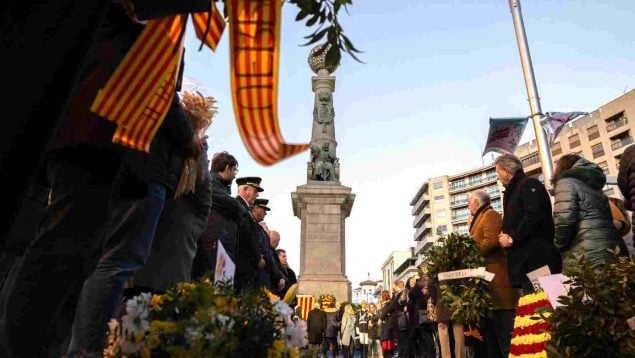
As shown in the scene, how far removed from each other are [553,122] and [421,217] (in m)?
100

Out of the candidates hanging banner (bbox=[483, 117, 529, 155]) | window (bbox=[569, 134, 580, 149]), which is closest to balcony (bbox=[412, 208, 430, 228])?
window (bbox=[569, 134, 580, 149])

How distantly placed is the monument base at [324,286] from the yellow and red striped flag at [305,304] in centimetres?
50

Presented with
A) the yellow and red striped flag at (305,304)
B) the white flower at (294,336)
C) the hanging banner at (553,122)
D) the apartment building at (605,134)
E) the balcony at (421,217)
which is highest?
the balcony at (421,217)

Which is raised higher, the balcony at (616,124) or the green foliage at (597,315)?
the balcony at (616,124)

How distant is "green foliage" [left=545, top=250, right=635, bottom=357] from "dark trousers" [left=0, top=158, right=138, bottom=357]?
292cm

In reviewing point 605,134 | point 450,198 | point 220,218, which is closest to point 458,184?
point 450,198

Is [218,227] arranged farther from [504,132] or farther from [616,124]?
[616,124]

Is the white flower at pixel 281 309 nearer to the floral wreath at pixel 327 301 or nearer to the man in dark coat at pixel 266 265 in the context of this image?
the man in dark coat at pixel 266 265

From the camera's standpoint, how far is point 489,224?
5.95 m

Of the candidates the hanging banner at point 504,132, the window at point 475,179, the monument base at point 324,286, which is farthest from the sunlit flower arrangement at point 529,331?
the window at point 475,179

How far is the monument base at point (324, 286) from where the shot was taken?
15.7 m

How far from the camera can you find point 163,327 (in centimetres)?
201

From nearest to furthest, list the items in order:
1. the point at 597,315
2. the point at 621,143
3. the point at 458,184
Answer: the point at 597,315
the point at 621,143
the point at 458,184

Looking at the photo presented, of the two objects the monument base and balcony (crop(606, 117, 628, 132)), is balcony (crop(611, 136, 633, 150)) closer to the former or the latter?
balcony (crop(606, 117, 628, 132))
